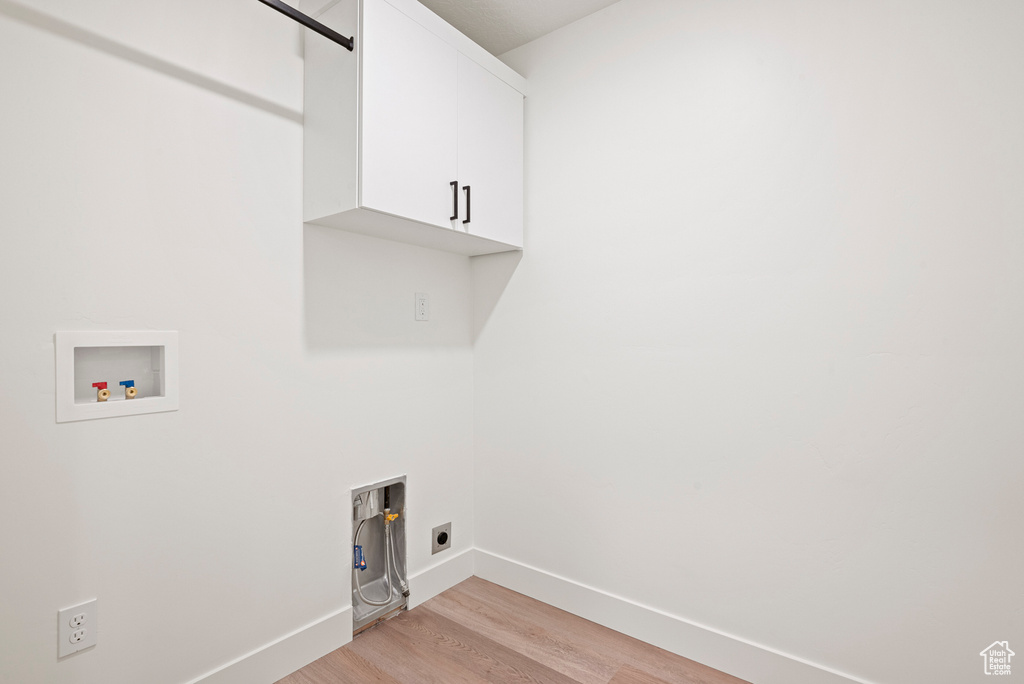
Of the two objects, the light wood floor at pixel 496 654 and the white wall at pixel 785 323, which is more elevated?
the white wall at pixel 785 323

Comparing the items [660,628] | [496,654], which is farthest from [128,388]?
[660,628]

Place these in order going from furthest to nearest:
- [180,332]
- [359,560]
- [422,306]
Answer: [422,306]
[359,560]
[180,332]

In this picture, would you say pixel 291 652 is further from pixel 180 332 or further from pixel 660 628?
pixel 660 628

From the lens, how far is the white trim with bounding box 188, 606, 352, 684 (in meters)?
1.52

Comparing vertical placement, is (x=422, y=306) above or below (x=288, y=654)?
above

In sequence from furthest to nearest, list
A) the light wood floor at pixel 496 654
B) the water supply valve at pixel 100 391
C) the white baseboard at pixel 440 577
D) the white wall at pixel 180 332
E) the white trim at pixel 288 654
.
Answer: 1. the white baseboard at pixel 440 577
2. the light wood floor at pixel 496 654
3. the white trim at pixel 288 654
4. the water supply valve at pixel 100 391
5. the white wall at pixel 180 332

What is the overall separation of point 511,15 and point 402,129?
0.79 m

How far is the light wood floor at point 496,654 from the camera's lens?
1.64 metres

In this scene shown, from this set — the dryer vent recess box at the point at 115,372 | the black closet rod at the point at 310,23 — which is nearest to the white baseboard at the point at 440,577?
the dryer vent recess box at the point at 115,372

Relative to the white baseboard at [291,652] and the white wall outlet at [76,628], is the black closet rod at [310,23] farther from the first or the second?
the white baseboard at [291,652]

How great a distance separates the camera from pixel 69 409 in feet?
4.02

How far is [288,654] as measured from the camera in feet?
5.42

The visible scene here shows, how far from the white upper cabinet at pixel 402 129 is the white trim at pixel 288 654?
136 cm

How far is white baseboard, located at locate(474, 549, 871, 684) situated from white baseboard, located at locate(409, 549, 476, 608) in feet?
0.21
